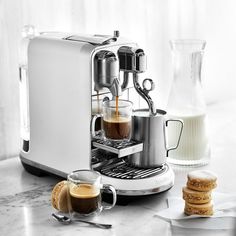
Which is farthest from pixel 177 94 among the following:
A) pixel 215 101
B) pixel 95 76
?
pixel 215 101

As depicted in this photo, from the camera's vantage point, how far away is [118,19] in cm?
194

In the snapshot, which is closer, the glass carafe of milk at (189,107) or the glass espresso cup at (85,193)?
the glass espresso cup at (85,193)

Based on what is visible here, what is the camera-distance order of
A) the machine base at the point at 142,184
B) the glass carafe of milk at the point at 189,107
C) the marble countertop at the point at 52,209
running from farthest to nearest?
the glass carafe of milk at the point at 189,107, the machine base at the point at 142,184, the marble countertop at the point at 52,209

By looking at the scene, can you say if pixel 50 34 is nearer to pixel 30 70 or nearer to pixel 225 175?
pixel 30 70

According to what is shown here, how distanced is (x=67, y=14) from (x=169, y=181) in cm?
65

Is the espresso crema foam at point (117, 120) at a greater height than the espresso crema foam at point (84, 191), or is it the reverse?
the espresso crema foam at point (117, 120)

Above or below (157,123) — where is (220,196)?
below

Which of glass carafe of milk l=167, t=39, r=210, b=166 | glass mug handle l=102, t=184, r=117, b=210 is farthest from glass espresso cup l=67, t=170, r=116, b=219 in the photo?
glass carafe of milk l=167, t=39, r=210, b=166

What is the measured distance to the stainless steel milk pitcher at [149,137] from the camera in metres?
1.42

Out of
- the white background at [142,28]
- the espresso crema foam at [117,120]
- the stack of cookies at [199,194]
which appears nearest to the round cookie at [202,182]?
the stack of cookies at [199,194]

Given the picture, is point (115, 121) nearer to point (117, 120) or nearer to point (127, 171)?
point (117, 120)

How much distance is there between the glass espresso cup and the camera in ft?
4.21

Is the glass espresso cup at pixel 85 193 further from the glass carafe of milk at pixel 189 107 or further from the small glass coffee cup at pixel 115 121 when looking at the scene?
the glass carafe of milk at pixel 189 107

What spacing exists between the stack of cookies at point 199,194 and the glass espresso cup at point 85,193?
0.17 m
